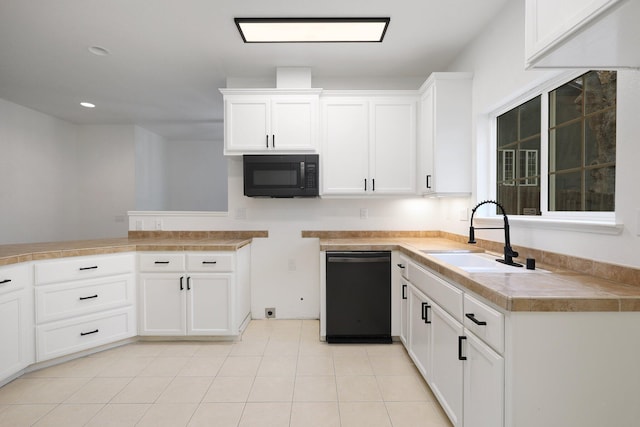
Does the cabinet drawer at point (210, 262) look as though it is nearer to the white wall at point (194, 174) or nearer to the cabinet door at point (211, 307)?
the cabinet door at point (211, 307)

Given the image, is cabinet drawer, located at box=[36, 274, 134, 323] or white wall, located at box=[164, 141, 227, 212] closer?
cabinet drawer, located at box=[36, 274, 134, 323]

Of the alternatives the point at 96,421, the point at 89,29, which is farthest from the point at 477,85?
the point at 96,421

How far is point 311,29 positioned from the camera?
96.4 inches

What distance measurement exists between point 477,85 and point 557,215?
1285 mm

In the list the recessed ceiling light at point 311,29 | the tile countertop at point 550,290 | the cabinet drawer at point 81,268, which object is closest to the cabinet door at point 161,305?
the cabinet drawer at point 81,268

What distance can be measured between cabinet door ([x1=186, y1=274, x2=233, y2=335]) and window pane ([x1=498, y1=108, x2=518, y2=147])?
2.53 meters

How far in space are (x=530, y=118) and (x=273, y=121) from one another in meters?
2.09

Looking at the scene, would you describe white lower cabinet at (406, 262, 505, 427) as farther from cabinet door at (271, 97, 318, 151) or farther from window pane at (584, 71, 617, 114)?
cabinet door at (271, 97, 318, 151)

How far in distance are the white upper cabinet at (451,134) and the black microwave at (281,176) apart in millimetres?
1092

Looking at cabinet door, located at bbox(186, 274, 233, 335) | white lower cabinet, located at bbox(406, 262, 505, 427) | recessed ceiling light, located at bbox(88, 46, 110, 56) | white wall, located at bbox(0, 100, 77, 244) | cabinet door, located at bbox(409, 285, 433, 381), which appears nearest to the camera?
white lower cabinet, located at bbox(406, 262, 505, 427)

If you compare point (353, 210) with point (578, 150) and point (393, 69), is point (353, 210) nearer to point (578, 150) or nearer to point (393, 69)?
point (393, 69)

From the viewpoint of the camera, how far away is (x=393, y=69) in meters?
3.21

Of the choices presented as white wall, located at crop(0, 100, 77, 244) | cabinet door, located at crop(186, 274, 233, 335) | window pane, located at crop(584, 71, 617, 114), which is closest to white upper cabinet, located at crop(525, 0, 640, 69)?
window pane, located at crop(584, 71, 617, 114)

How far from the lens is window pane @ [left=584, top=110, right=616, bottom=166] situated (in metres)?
1.60
